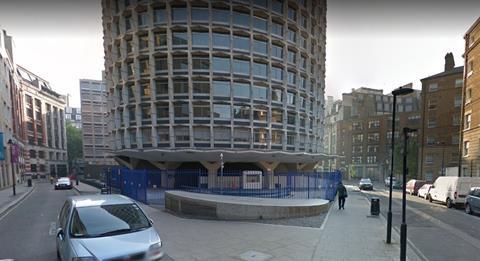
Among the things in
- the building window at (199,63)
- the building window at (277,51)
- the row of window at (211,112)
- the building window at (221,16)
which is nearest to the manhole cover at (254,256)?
the row of window at (211,112)

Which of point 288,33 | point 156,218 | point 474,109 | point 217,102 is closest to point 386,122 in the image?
point 474,109

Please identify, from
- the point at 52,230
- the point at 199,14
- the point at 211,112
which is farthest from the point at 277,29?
the point at 52,230

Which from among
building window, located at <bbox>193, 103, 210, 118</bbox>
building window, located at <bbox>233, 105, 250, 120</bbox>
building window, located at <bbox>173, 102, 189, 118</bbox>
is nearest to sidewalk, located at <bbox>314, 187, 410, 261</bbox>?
building window, located at <bbox>233, 105, 250, 120</bbox>

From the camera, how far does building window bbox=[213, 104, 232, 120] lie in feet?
86.3

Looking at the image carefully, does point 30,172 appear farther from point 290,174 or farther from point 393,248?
→ point 393,248

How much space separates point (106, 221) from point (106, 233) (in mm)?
346

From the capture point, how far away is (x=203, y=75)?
2588cm

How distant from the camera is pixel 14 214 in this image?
12547mm

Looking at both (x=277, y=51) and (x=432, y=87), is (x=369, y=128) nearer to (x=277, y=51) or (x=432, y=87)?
(x=432, y=87)

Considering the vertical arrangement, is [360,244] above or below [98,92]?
below

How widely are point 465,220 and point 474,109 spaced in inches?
776

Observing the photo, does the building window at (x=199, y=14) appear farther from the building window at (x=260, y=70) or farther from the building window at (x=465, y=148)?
the building window at (x=465, y=148)

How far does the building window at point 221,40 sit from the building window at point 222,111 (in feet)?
21.8

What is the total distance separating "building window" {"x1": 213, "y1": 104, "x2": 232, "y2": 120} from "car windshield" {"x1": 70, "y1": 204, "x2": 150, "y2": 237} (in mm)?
20784
